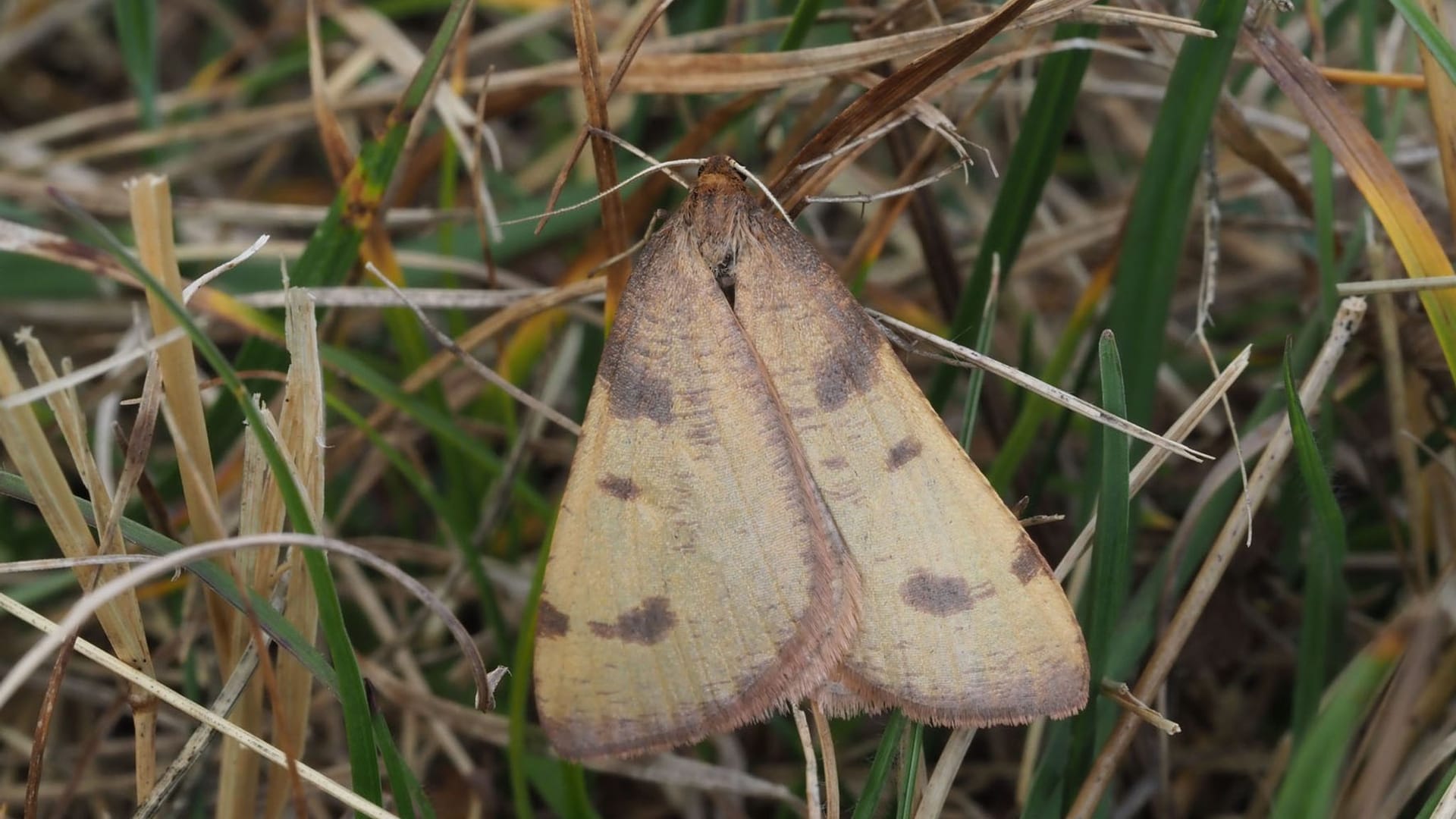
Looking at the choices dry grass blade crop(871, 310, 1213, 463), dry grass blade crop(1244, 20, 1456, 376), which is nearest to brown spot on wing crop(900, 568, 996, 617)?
dry grass blade crop(871, 310, 1213, 463)

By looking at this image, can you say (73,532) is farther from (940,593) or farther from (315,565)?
(940,593)

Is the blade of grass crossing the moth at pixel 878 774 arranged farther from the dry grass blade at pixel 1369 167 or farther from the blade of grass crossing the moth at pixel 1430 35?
the blade of grass crossing the moth at pixel 1430 35

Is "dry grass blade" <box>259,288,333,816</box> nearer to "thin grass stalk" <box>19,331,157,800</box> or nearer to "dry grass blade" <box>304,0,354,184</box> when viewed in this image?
"thin grass stalk" <box>19,331,157,800</box>

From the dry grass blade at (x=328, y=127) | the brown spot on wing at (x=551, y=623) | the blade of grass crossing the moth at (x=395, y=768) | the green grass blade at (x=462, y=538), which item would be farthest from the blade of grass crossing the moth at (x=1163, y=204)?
the dry grass blade at (x=328, y=127)

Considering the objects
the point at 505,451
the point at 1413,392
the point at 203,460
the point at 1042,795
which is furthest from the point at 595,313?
the point at 1413,392

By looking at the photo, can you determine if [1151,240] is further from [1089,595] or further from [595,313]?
[595,313]

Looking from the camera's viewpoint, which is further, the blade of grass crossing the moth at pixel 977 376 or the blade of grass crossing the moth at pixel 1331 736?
the blade of grass crossing the moth at pixel 977 376

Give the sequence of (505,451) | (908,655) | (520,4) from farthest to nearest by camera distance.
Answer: (520,4) → (505,451) → (908,655)
